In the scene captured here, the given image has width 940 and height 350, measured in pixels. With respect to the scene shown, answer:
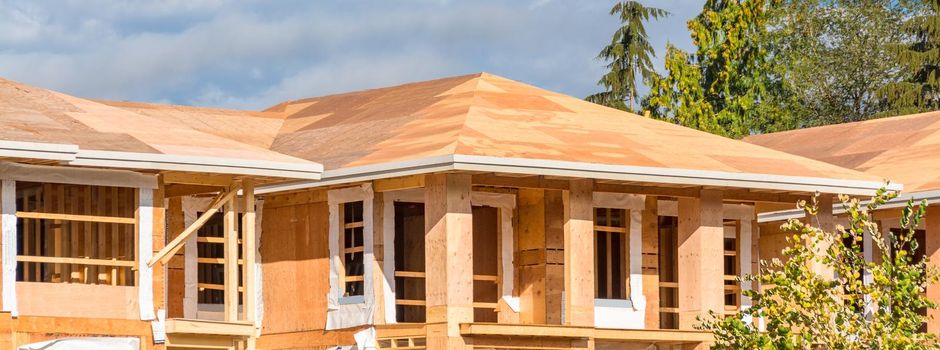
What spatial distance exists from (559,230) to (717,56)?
2672 cm

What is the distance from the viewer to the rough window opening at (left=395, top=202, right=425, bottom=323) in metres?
34.3

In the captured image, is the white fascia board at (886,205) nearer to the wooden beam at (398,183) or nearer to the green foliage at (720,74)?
the wooden beam at (398,183)

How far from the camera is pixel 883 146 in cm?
3866

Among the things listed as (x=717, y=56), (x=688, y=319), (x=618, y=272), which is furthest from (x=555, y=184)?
(x=717, y=56)

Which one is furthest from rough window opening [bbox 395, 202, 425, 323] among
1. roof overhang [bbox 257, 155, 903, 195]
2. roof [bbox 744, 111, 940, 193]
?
roof [bbox 744, 111, 940, 193]

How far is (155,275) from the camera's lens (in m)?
27.6

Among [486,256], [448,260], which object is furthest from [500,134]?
[486,256]

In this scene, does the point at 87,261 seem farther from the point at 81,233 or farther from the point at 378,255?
the point at 378,255

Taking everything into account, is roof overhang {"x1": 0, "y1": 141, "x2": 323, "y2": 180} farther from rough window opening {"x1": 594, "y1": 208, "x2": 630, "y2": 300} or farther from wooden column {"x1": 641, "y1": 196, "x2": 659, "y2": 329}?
rough window opening {"x1": 594, "y1": 208, "x2": 630, "y2": 300}

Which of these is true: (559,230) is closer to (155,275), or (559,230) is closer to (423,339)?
(423,339)

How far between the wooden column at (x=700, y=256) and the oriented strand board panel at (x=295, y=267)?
19.4 feet

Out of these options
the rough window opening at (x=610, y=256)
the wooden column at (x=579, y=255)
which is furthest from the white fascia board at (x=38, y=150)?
the rough window opening at (x=610, y=256)

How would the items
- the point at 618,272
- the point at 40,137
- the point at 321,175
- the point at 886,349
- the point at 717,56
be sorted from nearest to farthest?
the point at 886,349, the point at 40,137, the point at 321,175, the point at 618,272, the point at 717,56

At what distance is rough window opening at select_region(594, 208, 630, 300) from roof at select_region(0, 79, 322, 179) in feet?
25.3
